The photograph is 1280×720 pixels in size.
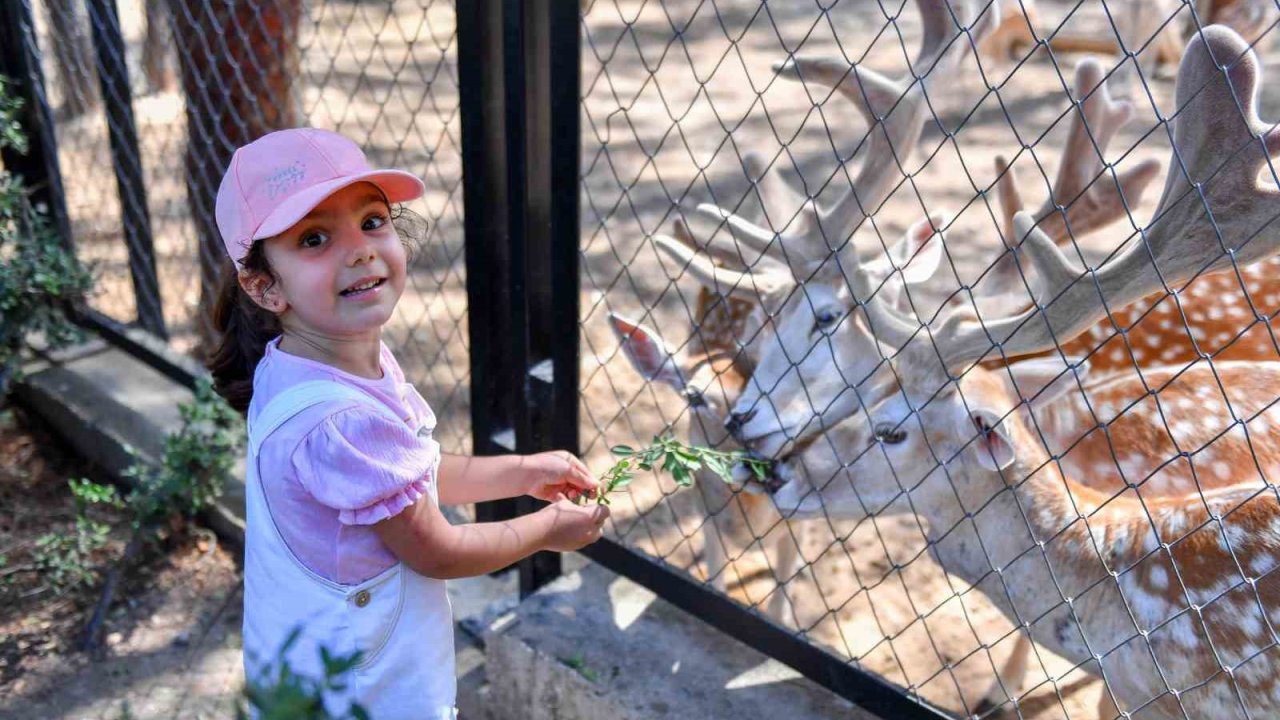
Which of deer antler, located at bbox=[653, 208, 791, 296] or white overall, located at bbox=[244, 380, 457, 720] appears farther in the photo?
deer antler, located at bbox=[653, 208, 791, 296]

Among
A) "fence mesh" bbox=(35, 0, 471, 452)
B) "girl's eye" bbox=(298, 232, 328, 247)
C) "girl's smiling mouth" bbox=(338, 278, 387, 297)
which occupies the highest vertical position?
"girl's eye" bbox=(298, 232, 328, 247)

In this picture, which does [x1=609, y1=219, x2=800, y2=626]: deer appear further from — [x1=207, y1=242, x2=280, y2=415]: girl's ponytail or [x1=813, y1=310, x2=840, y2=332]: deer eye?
[x1=207, y1=242, x2=280, y2=415]: girl's ponytail

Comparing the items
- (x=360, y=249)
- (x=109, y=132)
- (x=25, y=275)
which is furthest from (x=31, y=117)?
(x=360, y=249)

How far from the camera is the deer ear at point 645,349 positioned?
113 inches

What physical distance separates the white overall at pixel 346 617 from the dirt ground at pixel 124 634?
988 millimetres

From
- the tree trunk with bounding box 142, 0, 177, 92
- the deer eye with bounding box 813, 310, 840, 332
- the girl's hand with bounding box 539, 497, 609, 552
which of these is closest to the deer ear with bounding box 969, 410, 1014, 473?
the deer eye with bounding box 813, 310, 840, 332

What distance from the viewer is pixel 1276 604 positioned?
2031mm

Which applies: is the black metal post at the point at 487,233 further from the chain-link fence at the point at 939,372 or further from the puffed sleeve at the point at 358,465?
the puffed sleeve at the point at 358,465

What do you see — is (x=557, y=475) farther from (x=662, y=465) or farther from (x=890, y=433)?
(x=890, y=433)

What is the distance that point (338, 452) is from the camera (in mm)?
1582

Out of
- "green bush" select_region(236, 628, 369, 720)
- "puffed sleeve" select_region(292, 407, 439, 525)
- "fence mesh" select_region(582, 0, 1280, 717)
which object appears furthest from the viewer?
"fence mesh" select_region(582, 0, 1280, 717)

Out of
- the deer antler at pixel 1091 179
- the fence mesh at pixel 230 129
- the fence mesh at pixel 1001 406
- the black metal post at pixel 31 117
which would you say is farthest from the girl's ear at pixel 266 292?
the black metal post at pixel 31 117

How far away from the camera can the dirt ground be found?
2818 millimetres

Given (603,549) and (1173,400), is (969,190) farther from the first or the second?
(603,549)
